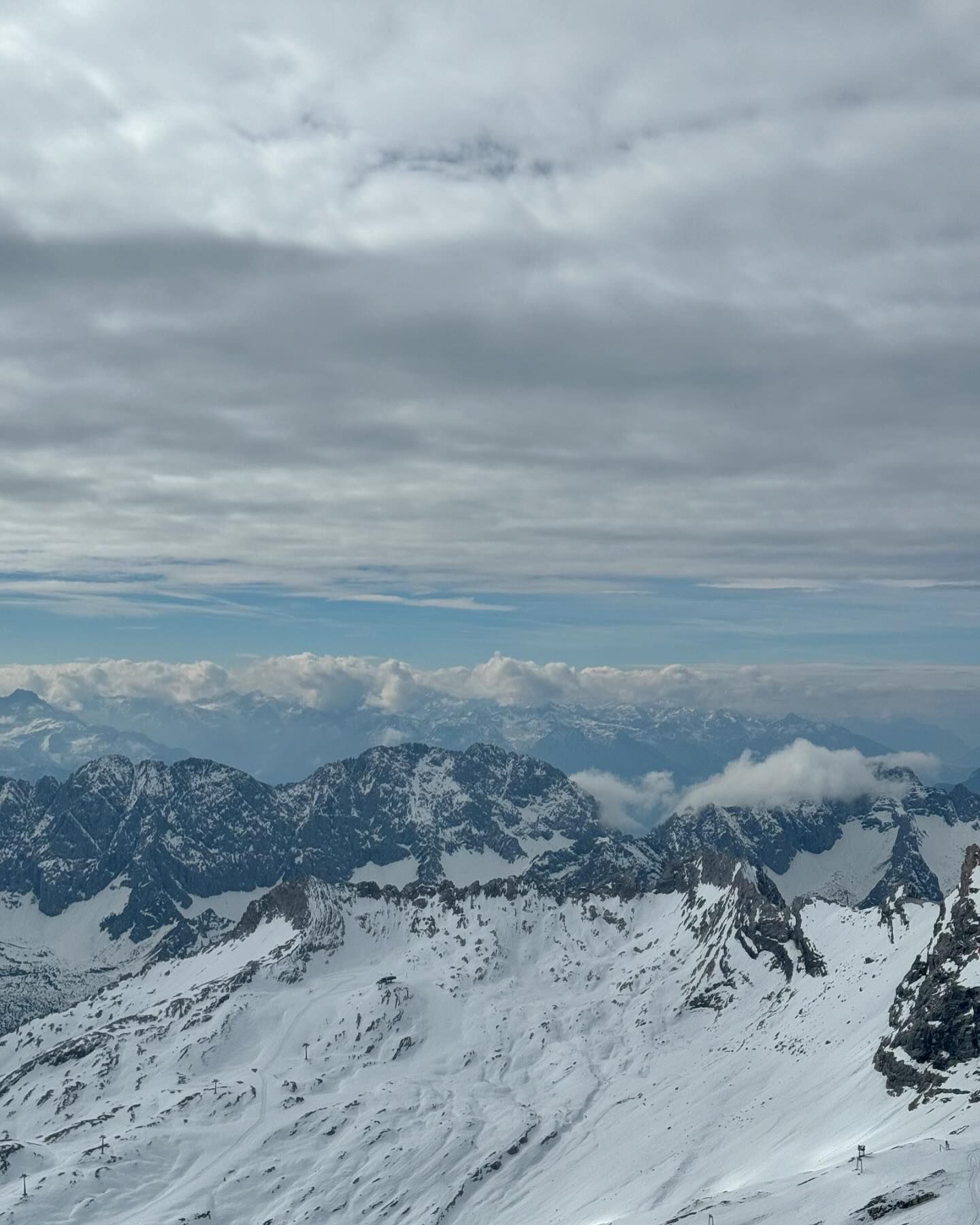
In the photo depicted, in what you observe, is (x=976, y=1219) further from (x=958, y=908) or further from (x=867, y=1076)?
(x=958, y=908)

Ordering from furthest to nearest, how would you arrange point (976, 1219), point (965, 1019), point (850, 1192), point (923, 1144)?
point (965, 1019) < point (923, 1144) < point (850, 1192) < point (976, 1219)

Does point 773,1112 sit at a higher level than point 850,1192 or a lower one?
lower

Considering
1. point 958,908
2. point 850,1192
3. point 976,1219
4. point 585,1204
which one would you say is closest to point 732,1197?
point 850,1192

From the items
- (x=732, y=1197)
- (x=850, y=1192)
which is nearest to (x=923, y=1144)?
(x=850, y=1192)

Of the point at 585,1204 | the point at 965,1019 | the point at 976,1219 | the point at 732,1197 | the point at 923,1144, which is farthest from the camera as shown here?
the point at 585,1204

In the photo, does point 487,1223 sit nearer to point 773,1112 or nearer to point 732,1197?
point 773,1112

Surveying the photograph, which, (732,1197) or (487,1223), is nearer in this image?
(732,1197)

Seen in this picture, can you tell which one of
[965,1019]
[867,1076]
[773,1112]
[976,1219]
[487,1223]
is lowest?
[487,1223]
